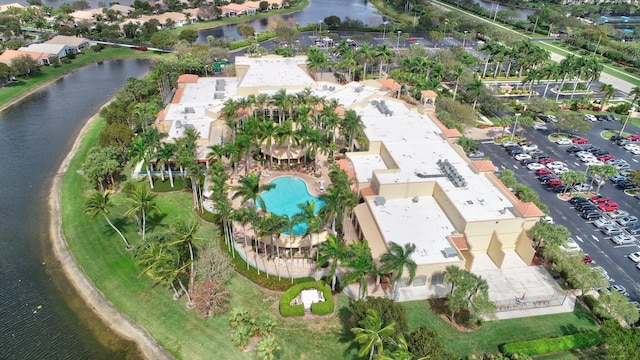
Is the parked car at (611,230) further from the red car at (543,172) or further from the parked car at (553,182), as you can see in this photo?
the red car at (543,172)

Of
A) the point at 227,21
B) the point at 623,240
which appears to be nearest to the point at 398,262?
the point at 623,240

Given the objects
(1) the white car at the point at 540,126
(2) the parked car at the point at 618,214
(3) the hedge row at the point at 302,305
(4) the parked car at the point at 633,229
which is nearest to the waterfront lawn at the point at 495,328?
(3) the hedge row at the point at 302,305

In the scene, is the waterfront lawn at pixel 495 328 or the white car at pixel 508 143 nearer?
the waterfront lawn at pixel 495 328

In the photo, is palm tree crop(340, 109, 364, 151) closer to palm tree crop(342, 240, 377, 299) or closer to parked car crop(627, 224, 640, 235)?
palm tree crop(342, 240, 377, 299)

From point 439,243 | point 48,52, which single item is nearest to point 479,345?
point 439,243

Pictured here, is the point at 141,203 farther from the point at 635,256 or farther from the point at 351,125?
the point at 635,256

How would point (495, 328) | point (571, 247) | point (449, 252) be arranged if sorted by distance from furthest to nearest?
1. point (571, 247)
2. point (449, 252)
3. point (495, 328)
